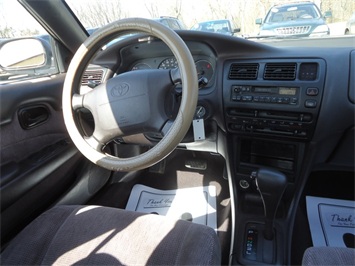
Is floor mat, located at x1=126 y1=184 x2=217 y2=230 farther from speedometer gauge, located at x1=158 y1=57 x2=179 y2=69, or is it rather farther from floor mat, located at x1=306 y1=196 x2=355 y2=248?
speedometer gauge, located at x1=158 y1=57 x2=179 y2=69

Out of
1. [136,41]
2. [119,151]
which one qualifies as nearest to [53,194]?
[119,151]

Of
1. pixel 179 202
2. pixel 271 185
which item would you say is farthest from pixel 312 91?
pixel 179 202

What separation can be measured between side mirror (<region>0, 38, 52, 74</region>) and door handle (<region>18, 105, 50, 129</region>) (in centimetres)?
40

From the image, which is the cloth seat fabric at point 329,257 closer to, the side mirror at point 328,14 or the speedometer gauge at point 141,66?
the speedometer gauge at point 141,66

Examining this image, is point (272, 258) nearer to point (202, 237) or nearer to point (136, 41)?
point (202, 237)

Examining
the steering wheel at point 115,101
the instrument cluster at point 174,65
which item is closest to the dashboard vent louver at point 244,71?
the instrument cluster at point 174,65

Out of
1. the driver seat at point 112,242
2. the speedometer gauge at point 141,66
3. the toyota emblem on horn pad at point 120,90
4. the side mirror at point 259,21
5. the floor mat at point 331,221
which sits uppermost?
the side mirror at point 259,21

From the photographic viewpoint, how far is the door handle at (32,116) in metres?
1.24

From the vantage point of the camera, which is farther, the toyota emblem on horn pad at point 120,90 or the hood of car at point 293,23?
the hood of car at point 293,23

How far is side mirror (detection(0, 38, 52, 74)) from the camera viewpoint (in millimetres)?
1530

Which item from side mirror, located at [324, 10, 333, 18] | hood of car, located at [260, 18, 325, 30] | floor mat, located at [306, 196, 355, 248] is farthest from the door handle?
side mirror, located at [324, 10, 333, 18]

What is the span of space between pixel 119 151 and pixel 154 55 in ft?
2.41

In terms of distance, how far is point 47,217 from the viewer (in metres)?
1.12

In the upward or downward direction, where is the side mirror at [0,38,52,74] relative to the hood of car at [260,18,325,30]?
upward
